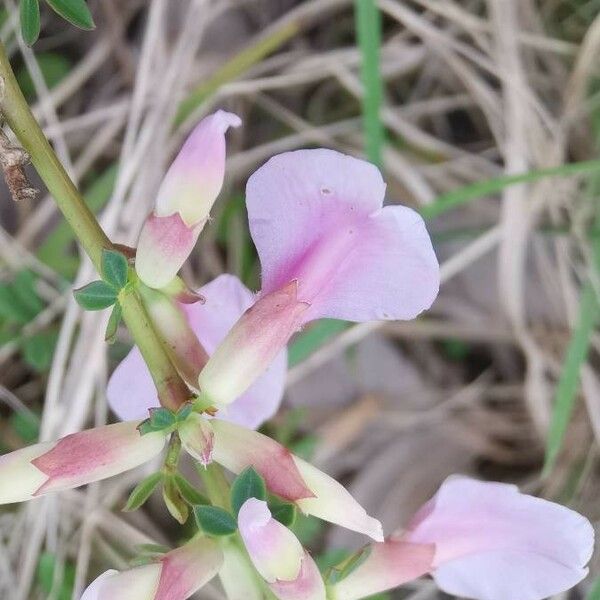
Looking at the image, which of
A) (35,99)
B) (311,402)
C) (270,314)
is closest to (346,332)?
(311,402)

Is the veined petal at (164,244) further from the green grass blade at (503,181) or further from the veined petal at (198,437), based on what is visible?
the green grass blade at (503,181)

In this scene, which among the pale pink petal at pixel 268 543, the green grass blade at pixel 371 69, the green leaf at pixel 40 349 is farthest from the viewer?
the green leaf at pixel 40 349

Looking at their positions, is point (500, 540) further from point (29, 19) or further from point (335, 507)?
point (29, 19)

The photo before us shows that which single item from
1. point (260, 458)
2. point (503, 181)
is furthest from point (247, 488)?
point (503, 181)

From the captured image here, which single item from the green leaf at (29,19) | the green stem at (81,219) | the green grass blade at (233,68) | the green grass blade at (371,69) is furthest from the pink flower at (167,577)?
the green grass blade at (233,68)

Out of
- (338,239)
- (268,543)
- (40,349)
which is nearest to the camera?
(268,543)

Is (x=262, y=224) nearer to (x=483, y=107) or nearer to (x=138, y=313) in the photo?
(x=138, y=313)
